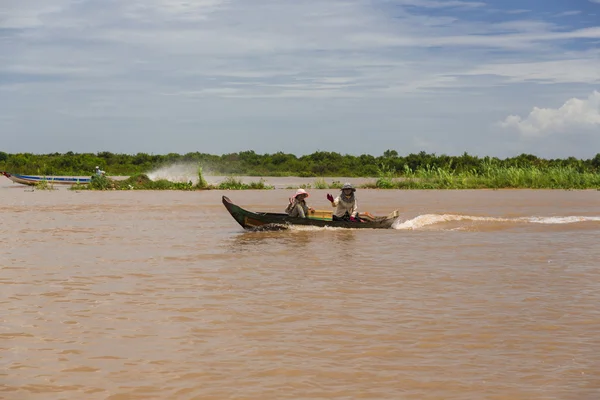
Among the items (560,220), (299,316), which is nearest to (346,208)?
Result: (560,220)

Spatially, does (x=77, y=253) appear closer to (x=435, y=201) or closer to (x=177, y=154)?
(x=435, y=201)

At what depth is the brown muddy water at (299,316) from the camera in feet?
18.0

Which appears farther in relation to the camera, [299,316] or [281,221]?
[281,221]

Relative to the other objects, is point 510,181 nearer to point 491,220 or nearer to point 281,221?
point 491,220

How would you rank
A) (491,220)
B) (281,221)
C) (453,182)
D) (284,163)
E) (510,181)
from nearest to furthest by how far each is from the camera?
1. (281,221)
2. (491,220)
3. (510,181)
4. (453,182)
5. (284,163)

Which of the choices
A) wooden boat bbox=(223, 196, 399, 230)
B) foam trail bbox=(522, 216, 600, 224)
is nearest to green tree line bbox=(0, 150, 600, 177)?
foam trail bbox=(522, 216, 600, 224)

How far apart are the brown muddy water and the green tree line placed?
40.7 meters

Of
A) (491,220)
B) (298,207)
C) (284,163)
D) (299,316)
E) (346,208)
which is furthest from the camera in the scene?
(284,163)

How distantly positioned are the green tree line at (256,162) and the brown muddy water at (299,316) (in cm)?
4067

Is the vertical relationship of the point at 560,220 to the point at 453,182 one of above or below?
below

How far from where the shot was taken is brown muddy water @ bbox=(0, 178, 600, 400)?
215 inches

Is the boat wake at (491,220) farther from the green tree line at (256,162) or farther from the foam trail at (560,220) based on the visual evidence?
the green tree line at (256,162)

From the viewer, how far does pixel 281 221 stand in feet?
54.1

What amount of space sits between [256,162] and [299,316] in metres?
60.4
